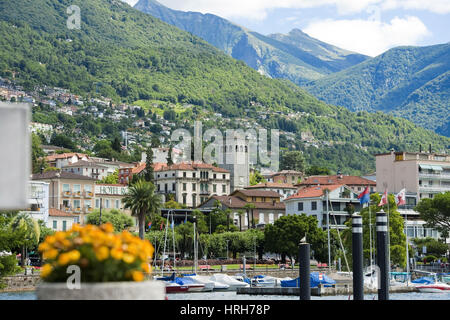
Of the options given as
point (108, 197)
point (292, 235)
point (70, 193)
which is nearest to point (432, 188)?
point (292, 235)

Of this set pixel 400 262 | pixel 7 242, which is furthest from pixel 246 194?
pixel 7 242

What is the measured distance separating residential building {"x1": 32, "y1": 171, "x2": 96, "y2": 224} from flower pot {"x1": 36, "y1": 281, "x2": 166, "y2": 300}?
127286 mm

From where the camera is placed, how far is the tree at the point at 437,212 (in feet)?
393

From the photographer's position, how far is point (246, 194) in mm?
176375

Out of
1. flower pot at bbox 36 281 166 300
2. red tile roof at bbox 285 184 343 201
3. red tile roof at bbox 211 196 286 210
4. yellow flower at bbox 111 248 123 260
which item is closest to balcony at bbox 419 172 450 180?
red tile roof at bbox 285 184 343 201

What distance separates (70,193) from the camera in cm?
14038

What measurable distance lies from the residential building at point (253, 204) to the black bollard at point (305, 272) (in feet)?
419

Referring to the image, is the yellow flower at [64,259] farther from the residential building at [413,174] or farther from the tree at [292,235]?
the residential building at [413,174]

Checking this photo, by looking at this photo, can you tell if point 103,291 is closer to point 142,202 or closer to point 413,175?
point 142,202

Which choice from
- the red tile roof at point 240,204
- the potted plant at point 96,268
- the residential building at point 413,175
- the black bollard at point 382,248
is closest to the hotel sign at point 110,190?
the red tile roof at point 240,204

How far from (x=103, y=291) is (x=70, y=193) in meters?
134

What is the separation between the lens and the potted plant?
9.11 meters
